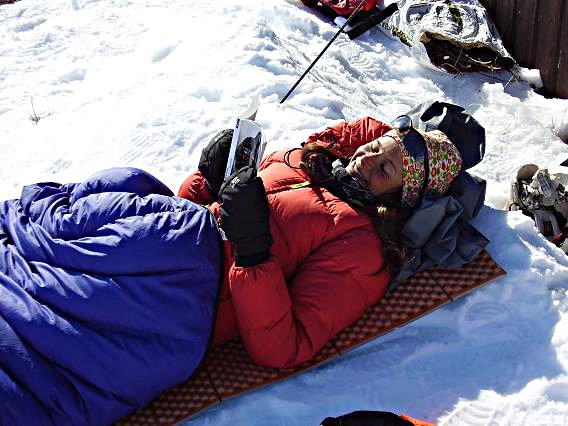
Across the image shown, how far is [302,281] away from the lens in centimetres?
279

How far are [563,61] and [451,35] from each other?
96cm

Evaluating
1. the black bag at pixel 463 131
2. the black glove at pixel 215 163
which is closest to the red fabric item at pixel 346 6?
the black bag at pixel 463 131

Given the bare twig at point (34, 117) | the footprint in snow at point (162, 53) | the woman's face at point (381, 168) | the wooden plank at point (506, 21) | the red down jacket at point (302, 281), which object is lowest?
the wooden plank at point (506, 21)

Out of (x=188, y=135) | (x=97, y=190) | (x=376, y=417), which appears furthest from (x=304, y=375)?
(x=188, y=135)

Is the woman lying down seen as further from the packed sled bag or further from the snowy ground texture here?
the packed sled bag

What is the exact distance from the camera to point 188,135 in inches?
174

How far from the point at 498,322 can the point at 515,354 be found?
17 centimetres

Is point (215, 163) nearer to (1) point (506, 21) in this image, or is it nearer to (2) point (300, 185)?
(2) point (300, 185)

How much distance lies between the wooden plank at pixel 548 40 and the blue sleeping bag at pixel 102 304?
3.84m

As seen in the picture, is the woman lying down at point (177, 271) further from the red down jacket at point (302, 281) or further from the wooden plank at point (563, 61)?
the wooden plank at point (563, 61)

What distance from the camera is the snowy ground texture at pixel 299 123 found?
270 centimetres

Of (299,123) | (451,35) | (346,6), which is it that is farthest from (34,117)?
(451,35)

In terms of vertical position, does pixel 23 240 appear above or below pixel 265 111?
above

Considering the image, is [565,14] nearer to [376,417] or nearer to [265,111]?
[265,111]
